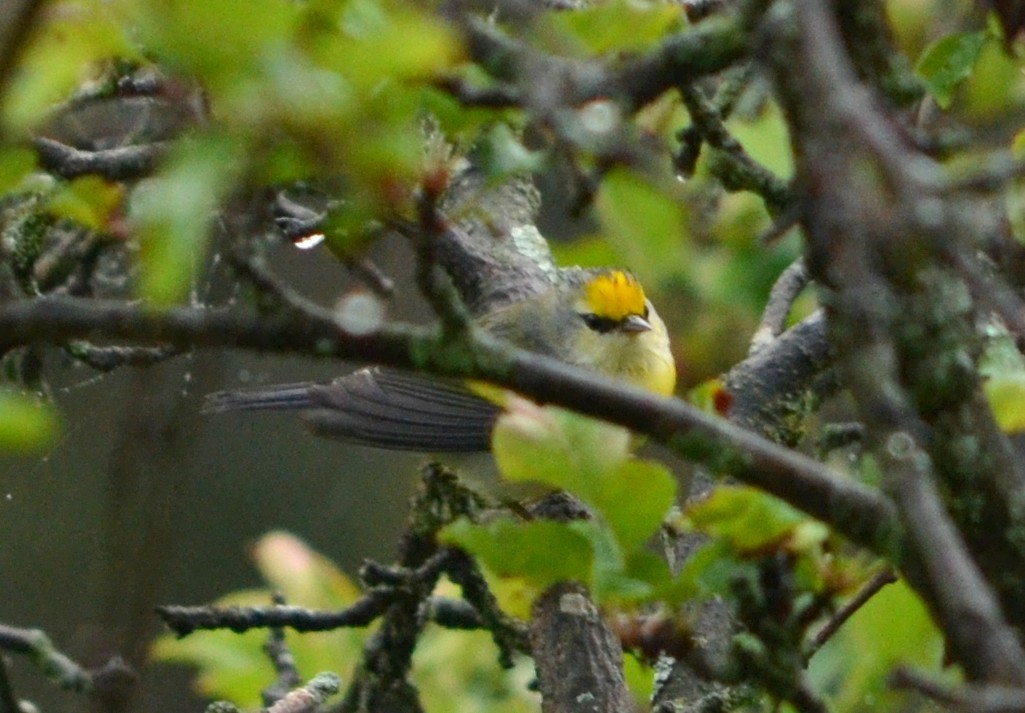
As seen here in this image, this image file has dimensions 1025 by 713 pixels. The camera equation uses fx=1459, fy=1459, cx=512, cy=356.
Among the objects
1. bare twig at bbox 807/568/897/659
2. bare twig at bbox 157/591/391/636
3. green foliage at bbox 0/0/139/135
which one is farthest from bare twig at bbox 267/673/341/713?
green foliage at bbox 0/0/139/135

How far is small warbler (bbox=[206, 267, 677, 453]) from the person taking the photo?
3.73 meters

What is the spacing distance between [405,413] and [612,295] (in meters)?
0.67

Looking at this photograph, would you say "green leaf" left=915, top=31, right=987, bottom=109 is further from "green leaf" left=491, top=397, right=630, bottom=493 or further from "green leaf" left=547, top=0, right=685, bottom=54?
"green leaf" left=491, top=397, right=630, bottom=493

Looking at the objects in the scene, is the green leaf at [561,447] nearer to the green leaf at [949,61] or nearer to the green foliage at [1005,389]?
the green foliage at [1005,389]

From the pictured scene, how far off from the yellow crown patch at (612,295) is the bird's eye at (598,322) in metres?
0.01

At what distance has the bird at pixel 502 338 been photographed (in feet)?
9.39

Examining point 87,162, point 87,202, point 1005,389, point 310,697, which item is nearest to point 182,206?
point 87,202

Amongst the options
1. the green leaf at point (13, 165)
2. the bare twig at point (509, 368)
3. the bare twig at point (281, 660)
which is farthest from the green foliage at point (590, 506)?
the bare twig at point (281, 660)

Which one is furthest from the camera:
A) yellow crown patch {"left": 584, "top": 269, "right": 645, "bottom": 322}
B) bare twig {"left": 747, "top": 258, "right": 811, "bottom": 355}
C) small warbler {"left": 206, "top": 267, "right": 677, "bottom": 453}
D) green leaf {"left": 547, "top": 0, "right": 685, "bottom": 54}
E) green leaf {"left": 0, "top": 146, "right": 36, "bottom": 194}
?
yellow crown patch {"left": 584, "top": 269, "right": 645, "bottom": 322}

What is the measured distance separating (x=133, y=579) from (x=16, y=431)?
6.9 inches

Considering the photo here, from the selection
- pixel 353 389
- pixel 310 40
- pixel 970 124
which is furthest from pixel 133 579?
pixel 353 389

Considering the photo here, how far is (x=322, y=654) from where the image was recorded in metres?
3.13

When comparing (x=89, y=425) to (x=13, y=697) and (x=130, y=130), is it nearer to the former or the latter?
(x=130, y=130)

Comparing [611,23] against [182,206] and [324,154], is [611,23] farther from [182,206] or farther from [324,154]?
[182,206]
